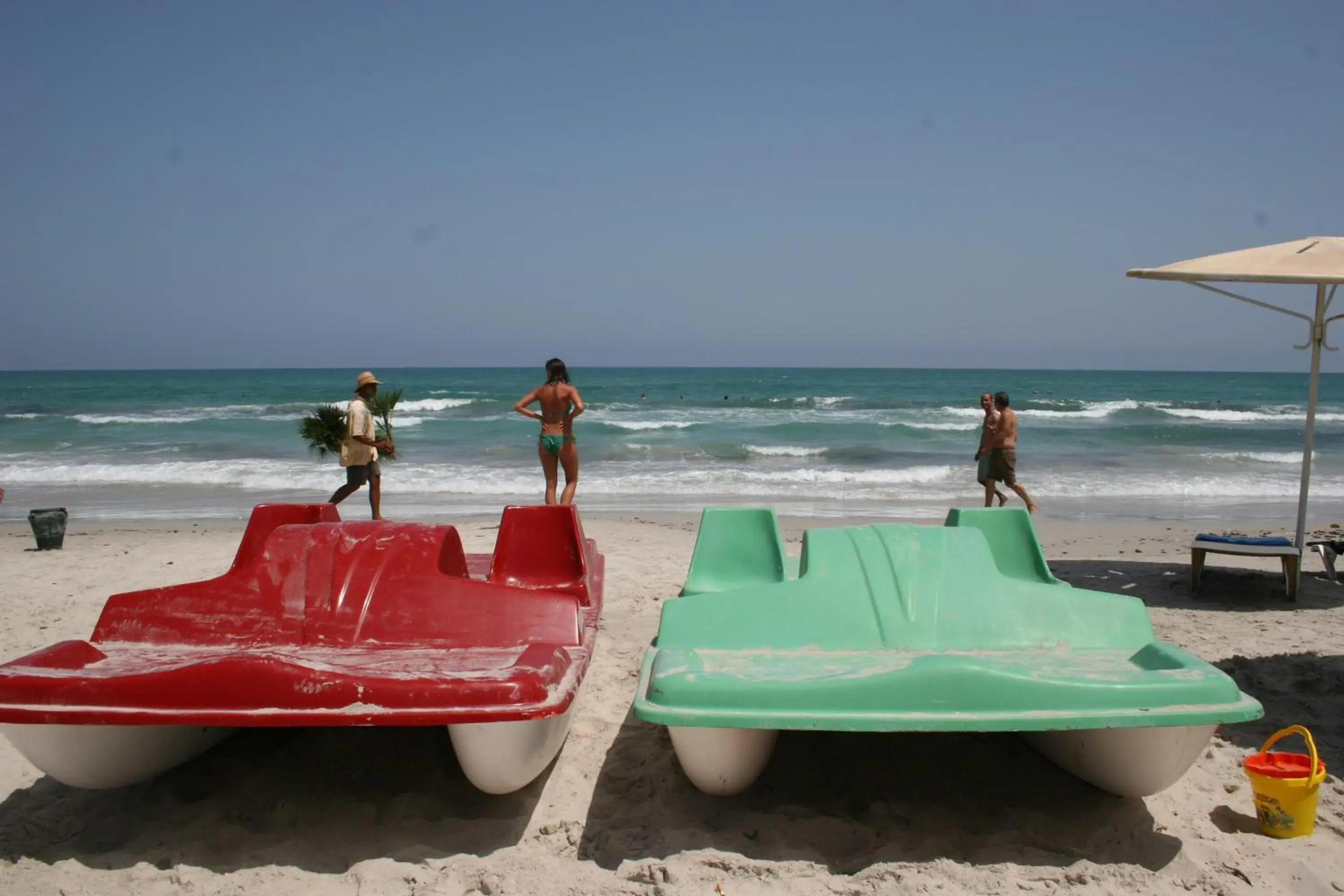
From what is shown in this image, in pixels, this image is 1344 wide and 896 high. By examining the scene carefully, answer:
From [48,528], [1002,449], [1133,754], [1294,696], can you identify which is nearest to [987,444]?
[1002,449]

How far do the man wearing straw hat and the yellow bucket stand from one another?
6.95 metres

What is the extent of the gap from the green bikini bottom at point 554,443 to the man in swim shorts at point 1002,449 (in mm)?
4036

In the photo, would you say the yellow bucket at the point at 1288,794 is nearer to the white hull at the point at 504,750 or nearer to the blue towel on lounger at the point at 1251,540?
the white hull at the point at 504,750

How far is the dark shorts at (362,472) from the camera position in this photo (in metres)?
8.66

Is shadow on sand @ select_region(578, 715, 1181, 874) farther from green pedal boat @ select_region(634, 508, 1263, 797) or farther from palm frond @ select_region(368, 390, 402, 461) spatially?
palm frond @ select_region(368, 390, 402, 461)

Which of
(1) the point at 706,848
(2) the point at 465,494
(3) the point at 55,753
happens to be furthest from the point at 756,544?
(2) the point at 465,494

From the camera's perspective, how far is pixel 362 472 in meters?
8.70

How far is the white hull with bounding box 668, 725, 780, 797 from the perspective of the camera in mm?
3072

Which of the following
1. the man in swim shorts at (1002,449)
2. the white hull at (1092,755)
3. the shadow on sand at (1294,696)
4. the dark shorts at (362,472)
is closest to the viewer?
the white hull at (1092,755)

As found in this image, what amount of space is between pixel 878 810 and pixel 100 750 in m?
2.50

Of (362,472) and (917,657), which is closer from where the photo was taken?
(917,657)

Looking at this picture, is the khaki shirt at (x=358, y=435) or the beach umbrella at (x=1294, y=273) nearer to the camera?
the beach umbrella at (x=1294, y=273)

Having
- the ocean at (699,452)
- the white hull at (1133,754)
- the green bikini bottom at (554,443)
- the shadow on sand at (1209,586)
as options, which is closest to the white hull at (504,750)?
the white hull at (1133,754)

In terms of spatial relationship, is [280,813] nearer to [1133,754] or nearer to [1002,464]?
[1133,754]
